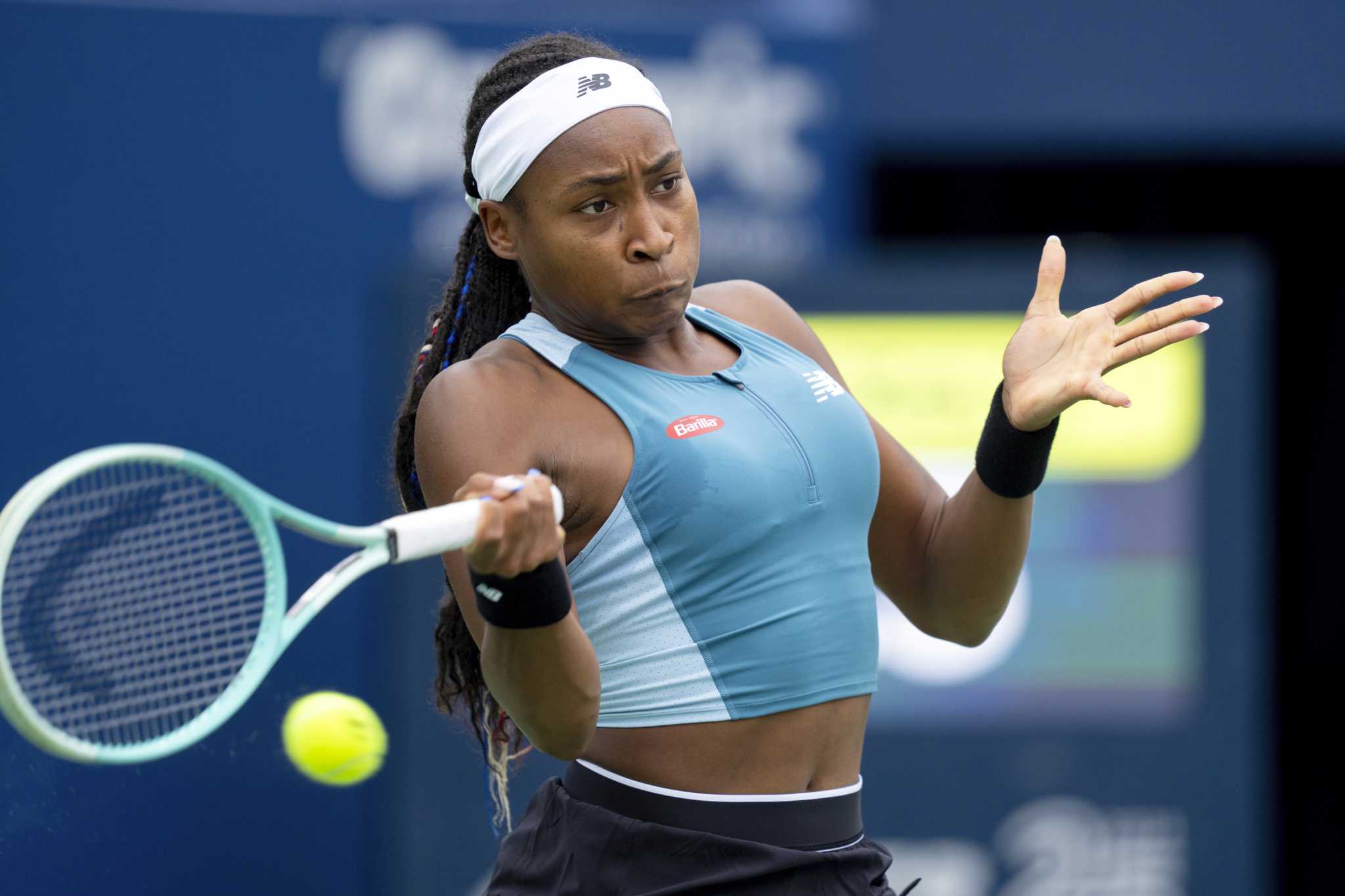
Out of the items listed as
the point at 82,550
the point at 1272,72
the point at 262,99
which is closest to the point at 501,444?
the point at 82,550

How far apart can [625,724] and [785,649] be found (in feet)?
0.75

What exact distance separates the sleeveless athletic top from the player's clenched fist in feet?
0.88

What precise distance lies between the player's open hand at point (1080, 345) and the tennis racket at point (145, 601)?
2.37 ft

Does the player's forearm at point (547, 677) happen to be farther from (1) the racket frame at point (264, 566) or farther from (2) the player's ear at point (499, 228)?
(2) the player's ear at point (499, 228)

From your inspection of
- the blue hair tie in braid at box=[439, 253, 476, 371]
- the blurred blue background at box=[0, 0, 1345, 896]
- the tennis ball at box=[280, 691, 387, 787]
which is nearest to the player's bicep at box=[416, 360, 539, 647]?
the blue hair tie in braid at box=[439, 253, 476, 371]

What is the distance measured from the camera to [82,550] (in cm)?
236

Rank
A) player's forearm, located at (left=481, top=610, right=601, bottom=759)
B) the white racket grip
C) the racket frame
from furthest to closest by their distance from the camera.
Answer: player's forearm, located at (left=481, top=610, right=601, bottom=759) → the white racket grip → the racket frame

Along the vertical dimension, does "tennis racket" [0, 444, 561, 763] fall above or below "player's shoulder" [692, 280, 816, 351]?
below

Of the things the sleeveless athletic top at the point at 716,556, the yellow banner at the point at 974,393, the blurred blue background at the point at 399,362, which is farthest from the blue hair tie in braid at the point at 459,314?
the yellow banner at the point at 974,393

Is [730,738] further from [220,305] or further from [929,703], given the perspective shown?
[220,305]

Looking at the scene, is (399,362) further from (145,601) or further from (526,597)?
(526,597)

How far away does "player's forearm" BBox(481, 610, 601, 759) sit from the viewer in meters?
2.13

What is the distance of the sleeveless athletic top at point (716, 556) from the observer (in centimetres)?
233

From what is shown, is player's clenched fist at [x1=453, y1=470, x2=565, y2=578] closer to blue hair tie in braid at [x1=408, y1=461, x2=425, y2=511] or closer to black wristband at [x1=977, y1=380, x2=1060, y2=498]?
blue hair tie in braid at [x1=408, y1=461, x2=425, y2=511]
